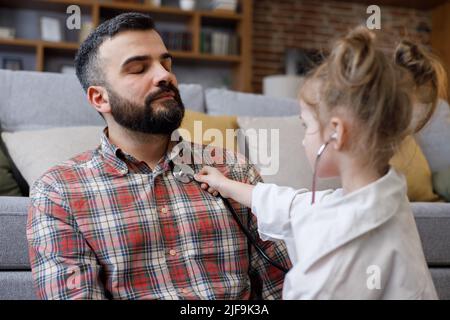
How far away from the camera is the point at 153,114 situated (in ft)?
4.09

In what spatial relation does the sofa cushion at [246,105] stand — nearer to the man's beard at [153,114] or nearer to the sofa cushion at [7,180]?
the sofa cushion at [7,180]

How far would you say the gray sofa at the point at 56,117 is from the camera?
1499 millimetres

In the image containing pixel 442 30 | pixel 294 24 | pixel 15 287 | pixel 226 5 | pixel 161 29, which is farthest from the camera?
pixel 442 30

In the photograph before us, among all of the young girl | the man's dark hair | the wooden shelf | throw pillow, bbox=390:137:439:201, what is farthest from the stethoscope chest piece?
the wooden shelf

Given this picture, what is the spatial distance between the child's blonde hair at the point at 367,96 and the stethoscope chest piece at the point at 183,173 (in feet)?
1.43

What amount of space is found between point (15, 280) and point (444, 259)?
1.35 metres

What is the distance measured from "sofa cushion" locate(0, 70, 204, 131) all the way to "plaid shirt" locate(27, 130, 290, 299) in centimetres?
83

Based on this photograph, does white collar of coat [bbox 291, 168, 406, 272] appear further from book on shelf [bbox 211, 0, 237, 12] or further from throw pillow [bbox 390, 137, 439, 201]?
book on shelf [bbox 211, 0, 237, 12]

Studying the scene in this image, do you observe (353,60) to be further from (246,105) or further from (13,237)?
(246,105)

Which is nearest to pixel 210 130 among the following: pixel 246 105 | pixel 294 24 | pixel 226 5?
pixel 246 105

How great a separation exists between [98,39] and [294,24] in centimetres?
395

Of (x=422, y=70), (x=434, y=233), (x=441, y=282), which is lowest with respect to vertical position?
(x=441, y=282)

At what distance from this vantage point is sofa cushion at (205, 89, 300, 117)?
2328 millimetres

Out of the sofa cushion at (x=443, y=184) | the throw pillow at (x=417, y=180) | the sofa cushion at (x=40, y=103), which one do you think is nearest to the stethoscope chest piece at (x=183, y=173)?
the sofa cushion at (x=40, y=103)
